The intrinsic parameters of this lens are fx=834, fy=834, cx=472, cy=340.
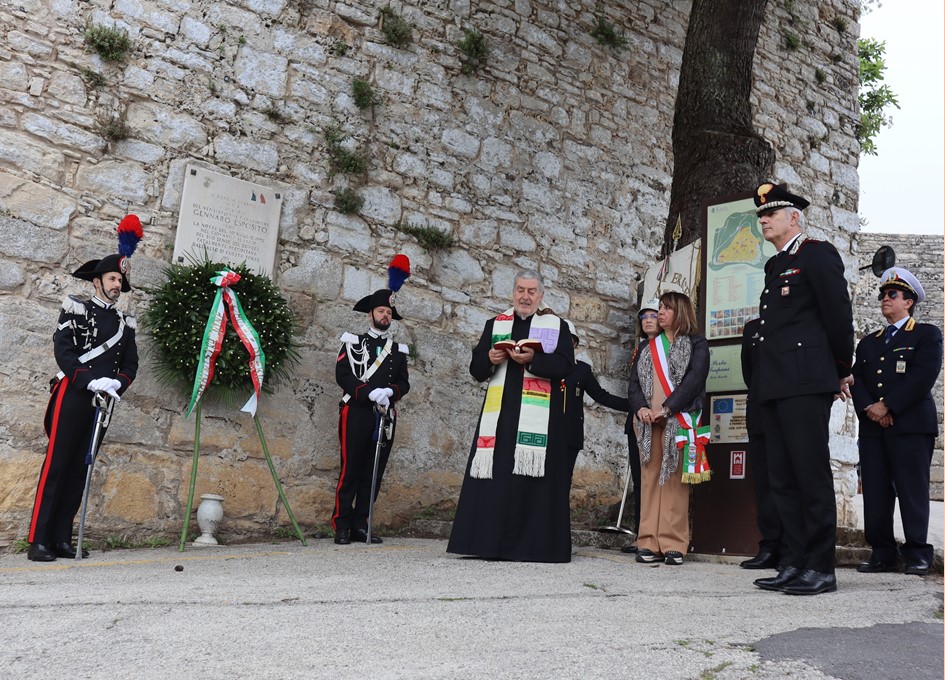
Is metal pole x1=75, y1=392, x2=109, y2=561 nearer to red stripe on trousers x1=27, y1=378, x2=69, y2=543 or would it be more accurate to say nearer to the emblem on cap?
red stripe on trousers x1=27, y1=378, x2=69, y2=543

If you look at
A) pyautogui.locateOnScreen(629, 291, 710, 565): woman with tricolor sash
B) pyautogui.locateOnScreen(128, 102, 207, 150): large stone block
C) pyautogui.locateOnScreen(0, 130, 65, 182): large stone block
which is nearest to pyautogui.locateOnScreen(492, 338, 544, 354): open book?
pyautogui.locateOnScreen(629, 291, 710, 565): woman with tricolor sash

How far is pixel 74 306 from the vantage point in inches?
184

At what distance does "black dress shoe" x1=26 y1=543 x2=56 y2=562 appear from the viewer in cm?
440

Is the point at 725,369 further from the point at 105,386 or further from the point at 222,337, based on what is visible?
the point at 105,386

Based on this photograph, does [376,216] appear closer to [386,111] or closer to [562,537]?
[386,111]

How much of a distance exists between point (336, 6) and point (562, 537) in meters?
4.40

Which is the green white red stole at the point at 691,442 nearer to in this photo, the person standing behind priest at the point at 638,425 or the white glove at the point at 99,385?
the person standing behind priest at the point at 638,425

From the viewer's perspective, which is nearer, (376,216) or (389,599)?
(389,599)

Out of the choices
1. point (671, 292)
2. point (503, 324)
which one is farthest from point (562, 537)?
point (671, 292)

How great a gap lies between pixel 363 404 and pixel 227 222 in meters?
1.59

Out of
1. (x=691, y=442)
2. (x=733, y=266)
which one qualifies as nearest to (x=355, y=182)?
(x=733, y=266)

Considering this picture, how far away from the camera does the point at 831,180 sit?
335 inches

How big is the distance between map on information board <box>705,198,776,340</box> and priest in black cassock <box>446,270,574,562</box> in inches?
45.9

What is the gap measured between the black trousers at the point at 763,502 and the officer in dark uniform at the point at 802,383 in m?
0.91
